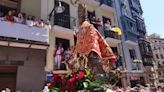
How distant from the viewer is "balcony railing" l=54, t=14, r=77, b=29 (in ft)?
40.3

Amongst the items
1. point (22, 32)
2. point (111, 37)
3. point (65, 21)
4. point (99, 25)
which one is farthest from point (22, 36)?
point (111, 37)

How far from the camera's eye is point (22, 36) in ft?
30.7

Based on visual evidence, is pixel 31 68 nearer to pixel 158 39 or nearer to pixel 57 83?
pixel 57 83

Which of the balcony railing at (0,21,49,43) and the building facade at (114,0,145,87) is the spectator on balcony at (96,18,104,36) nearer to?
the building facade at (114,0,145,87)

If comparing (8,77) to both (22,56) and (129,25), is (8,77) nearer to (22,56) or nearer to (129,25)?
(22,56)

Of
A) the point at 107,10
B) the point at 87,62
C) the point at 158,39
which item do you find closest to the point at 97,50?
the point at 87,62

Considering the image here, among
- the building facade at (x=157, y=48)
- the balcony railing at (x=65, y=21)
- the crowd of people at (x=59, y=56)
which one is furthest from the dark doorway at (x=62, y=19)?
the building facade at (x=157, y=48)

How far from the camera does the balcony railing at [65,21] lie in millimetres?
12291

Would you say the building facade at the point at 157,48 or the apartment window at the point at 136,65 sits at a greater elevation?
the building facade at the point at 157,48

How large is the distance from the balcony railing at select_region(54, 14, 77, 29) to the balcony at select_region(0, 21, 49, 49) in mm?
2415

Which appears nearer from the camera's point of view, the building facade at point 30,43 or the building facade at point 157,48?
the building facade at point 30,43

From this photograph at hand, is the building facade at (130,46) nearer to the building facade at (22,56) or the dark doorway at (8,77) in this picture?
the building facade at (22,56)

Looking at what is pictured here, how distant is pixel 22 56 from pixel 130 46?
11.9 metres

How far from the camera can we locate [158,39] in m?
50.0
